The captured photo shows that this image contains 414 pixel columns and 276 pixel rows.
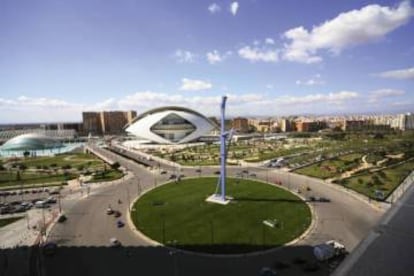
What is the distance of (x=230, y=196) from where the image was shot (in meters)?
36.2

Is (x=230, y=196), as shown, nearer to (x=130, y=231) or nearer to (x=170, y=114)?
(x=130, y=231)

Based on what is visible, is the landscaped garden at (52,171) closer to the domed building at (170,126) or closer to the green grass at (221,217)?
the green grass at (221,217)

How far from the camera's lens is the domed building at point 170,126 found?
97500mm

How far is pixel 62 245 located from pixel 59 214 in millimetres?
8261

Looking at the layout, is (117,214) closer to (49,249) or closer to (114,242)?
(114,242)

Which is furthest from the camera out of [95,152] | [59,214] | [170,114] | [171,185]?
[170,114]

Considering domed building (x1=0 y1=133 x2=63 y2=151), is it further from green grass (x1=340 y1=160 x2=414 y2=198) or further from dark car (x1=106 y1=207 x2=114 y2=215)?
green grass (x1=340 y1=160 x2=414 y2=198)

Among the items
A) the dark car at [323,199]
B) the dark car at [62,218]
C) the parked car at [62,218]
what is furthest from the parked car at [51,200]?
the dark car at [323,199]

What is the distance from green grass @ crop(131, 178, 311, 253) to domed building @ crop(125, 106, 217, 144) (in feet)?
188

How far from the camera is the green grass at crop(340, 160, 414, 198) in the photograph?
1513 inches

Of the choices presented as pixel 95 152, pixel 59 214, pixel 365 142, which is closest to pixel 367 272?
pixel 59 214

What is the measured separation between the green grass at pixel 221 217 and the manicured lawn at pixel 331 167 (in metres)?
11.4

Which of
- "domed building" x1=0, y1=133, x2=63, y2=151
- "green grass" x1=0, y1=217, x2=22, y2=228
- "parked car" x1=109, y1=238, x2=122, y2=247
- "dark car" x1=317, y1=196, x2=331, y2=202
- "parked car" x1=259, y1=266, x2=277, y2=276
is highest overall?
"domed building" x1=0, y1=133, x2=63, y2=151

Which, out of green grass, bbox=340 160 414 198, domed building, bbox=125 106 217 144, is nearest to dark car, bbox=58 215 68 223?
green grass, bbox=340 160 414 198
